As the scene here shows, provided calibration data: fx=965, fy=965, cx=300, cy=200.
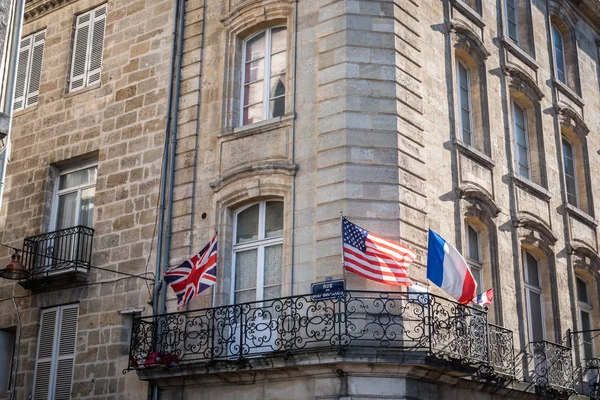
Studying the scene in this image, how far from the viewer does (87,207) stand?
19.2 m

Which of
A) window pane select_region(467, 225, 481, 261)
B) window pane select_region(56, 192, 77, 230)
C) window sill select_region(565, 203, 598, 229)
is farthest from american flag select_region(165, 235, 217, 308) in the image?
window sill select_region(565, 203, 598, 229)

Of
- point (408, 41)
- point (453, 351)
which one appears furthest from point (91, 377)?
point (408, 41)

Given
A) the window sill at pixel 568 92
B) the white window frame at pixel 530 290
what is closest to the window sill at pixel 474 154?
the white window frame at pixel 530 290

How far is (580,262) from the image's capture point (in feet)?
68.6

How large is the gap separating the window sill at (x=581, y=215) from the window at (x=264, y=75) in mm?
7447

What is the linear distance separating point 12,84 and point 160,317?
6267 mm

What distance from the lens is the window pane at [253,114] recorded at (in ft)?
57.5

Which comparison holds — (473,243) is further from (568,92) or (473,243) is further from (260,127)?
(568,92)

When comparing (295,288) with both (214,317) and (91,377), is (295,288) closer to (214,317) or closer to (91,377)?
(214,317)

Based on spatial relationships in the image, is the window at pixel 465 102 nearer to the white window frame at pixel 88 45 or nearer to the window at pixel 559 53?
the window at pixel 559 53

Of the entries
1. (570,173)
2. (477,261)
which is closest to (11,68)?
(477,261)

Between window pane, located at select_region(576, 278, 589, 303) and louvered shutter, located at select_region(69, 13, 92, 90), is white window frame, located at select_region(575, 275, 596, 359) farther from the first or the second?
louvered shutter, located at select_region(69, 13, 92, 90)

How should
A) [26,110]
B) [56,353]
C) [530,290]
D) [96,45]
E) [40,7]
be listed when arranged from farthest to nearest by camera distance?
1. [40,7]
2. [26,110]
3. [96,45]
4. [530,290]
5. [56,353]

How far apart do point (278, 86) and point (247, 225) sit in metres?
2.60
